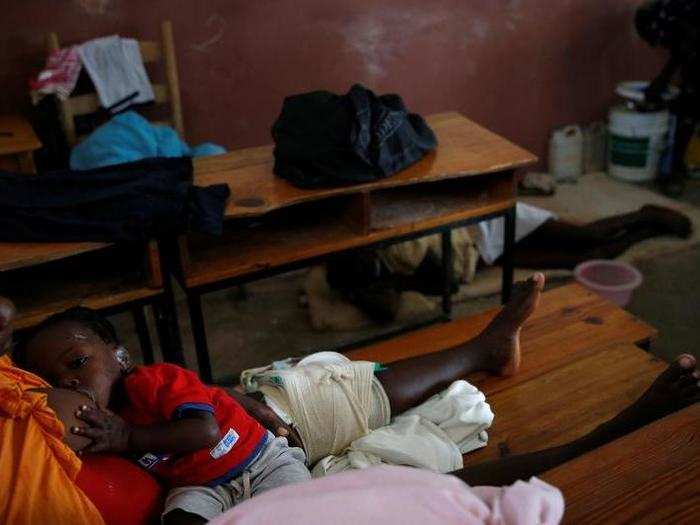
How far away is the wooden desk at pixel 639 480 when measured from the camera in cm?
109

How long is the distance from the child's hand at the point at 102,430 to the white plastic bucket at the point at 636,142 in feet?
13.6

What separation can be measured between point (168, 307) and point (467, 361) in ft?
3.12

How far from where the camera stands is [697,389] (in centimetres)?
175

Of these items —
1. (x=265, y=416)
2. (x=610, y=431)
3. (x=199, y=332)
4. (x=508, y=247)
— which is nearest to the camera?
(x=610, y=431)

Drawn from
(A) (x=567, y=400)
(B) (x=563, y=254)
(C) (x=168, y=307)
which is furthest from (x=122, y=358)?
(B) (x=563, y=254)

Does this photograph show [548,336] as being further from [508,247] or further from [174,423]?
[174,423]

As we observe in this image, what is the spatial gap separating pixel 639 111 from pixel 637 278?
1.73 metres

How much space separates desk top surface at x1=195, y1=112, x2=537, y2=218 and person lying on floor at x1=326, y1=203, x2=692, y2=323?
2.21 ft

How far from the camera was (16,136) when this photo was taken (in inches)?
125

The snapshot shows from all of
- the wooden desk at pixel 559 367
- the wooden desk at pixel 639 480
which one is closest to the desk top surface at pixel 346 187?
the wooden desk at pixel 559 367

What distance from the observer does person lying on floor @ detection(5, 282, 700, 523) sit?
158cm

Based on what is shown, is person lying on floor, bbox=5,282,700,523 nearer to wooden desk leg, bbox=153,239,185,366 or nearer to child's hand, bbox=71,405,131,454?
child's hand, bbox=71,405,131,454

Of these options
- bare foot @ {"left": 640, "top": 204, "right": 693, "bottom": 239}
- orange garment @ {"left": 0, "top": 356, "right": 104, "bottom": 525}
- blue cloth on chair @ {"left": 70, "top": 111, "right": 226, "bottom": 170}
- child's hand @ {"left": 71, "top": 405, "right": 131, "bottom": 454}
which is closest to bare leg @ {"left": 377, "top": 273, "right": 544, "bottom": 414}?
child's hand @ {"left": 71, "top": 405, "right": 131, "bottom": 454}

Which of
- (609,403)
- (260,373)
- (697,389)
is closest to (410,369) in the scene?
(260,373)
